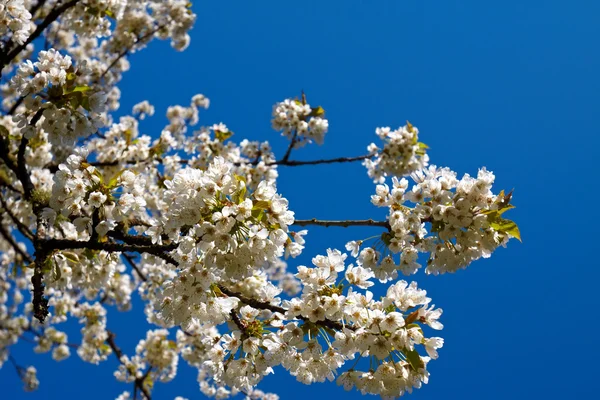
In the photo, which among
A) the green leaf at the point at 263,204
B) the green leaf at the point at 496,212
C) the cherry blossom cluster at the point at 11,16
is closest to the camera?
the green leaf at the point at 263,204

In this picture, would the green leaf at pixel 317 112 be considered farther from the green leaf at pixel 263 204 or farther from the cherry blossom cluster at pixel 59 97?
the green leaf at pixel 263 204

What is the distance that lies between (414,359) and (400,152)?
4771 millimetres

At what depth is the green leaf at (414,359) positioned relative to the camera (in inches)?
127

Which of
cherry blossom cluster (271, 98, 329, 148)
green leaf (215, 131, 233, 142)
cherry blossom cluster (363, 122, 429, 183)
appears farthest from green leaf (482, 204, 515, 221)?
green leaf (215, 131, 233, 142)

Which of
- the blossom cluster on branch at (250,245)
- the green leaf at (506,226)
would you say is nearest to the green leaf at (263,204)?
the blossom cluster on branch at (250,245)

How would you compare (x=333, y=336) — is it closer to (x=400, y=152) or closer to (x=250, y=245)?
(x=250, y=245)

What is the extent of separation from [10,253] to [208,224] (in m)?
10.7

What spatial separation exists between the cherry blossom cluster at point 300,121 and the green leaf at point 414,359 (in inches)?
208

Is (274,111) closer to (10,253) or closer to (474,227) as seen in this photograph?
(474,227)

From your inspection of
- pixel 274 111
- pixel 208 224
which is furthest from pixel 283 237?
pixel 274 111

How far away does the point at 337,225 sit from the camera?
3.92 metres

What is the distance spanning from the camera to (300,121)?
8.05 m

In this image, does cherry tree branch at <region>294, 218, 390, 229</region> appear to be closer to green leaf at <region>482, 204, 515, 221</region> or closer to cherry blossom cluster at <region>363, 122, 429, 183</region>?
green leaf at <region>482, 204, 515, 221</region>

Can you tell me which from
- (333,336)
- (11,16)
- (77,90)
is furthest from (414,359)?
(11,16)
